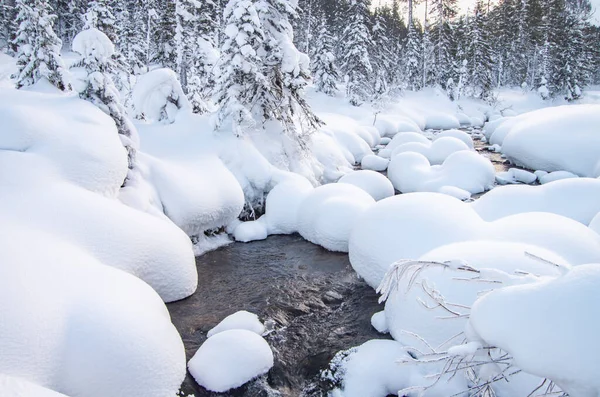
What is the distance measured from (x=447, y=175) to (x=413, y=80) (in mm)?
29412

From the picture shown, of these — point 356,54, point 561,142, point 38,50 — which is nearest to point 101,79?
point 38,50

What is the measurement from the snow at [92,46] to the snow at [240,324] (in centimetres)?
595

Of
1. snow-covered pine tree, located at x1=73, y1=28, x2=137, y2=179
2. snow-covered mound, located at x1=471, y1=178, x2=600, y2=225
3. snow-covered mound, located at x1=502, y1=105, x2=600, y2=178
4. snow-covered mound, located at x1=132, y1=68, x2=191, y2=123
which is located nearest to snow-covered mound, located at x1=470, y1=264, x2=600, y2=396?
snow-covered mound, located at x1=471, y1=178, x2=600, y2=225

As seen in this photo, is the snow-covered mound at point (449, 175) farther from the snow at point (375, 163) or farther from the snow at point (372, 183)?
the snow at point (375, 163)

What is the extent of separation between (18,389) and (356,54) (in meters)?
28.7

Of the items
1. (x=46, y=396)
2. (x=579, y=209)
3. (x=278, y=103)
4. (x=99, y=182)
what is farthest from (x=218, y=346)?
(x=278, y=103)

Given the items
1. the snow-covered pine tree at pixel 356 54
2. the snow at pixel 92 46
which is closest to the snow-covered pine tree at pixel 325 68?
the snow-covered pine tree at pixel 356 54

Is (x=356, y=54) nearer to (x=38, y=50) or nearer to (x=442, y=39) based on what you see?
(x=442, y=39)

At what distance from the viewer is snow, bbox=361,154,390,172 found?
53.7 feet

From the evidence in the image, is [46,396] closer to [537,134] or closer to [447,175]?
[447,175]

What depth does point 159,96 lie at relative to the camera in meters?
11.8

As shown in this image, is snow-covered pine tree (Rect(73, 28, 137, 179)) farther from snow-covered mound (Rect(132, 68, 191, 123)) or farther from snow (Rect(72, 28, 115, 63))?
snow-covered mound (Rect(132, 68, 191, 123))

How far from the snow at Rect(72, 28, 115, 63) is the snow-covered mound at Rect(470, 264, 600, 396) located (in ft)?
27.9

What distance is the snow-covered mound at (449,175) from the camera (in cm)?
1250
